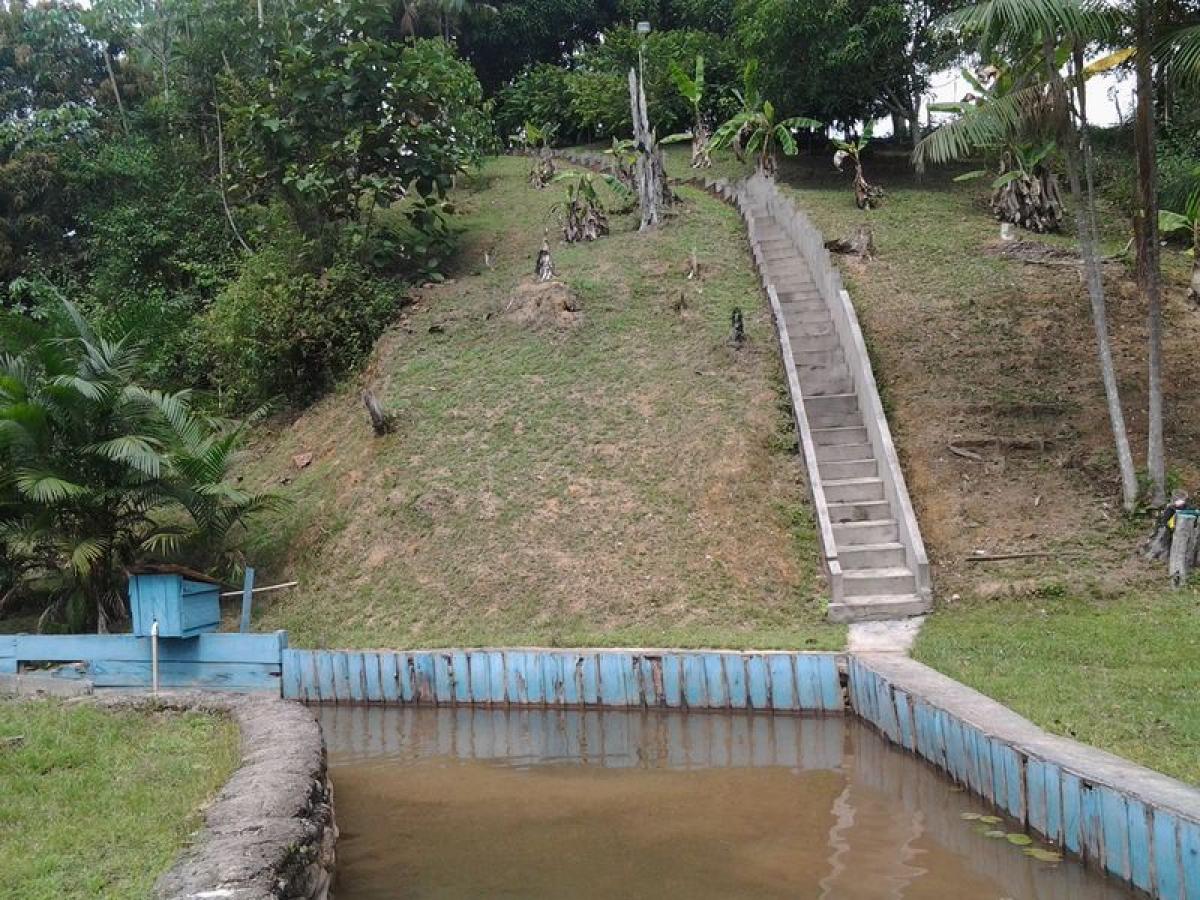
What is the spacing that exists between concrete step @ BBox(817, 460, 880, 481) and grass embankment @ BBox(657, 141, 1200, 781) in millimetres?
458

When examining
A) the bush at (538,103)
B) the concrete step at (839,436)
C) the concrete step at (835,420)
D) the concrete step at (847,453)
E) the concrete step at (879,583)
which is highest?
the bush at (538,103)

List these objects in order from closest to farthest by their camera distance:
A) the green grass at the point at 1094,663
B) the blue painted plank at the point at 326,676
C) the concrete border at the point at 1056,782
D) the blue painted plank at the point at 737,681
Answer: the concrete border at the point at 1056,782
the green grass at the point at 1094,663
the blue painted plank at the point at 737,681
the blue painted plank at the point at 326,676

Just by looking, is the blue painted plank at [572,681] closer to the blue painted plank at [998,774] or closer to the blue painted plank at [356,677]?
the blue painted plank at [356,677]

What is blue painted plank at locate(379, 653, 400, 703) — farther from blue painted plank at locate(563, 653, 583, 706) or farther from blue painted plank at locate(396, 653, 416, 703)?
blue painted plank at locate(563, 653, 583, 706)

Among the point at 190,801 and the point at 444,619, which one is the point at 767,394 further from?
the point at 190,801

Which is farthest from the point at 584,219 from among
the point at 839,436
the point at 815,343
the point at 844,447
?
the point at 844,447

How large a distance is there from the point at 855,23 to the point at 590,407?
12.9m

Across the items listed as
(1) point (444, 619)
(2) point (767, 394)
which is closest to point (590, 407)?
(2) point (767, 394)

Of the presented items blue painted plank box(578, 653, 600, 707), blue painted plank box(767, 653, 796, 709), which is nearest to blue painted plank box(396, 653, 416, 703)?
blue painted plank box(578, 653, 600, 707)

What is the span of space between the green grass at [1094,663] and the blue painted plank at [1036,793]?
0.67 meters

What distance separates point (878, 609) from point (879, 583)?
41 centimetres

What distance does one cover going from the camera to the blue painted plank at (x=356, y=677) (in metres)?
10.5

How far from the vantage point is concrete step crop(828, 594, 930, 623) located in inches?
438

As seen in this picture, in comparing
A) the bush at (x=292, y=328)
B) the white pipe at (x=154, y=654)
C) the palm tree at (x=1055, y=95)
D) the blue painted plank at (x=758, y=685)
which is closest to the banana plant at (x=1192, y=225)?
the palm tree at (x=1055, y=95)
